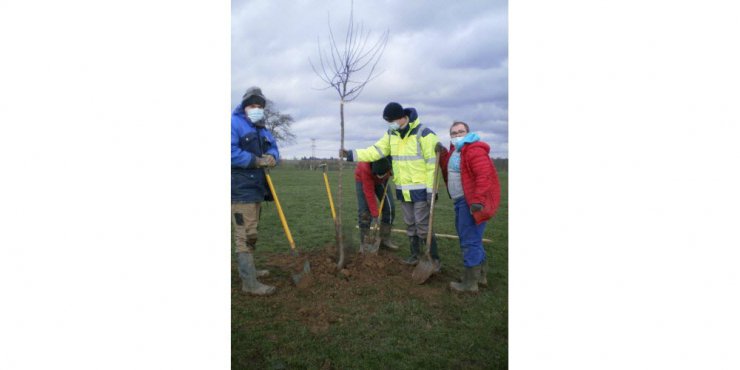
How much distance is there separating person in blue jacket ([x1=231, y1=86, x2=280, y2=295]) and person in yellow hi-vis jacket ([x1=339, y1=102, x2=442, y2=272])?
0.84 metres

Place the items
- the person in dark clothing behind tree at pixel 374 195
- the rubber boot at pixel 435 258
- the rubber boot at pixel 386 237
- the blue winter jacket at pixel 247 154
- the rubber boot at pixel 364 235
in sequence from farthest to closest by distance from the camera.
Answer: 1. the rubber boot at pixel 386 237
2. the rubber boot at pixel 364 235
3. the person in dark clothing behind tree at pixel 374 195
4. the rubber boot at pixel 435 258
5. the blue winter jacket at pixel 247 154

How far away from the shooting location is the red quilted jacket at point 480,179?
145 inches

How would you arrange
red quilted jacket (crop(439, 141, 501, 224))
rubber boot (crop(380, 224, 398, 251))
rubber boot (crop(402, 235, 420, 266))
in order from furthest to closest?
rubber boot (crop(380, 224, 398, 251))
rubber boot (crop(402, 235, 420, 266))
red quilted jacket (crop(439, 141, 501, 224))

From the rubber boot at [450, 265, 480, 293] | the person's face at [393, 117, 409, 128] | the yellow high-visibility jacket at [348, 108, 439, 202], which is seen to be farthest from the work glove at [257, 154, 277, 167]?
the rubber boot at [450, 265, 480, 293]

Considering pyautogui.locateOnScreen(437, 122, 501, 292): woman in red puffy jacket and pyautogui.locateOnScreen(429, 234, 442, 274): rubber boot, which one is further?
pyautogui.locateOnScreen(429, 234, 442, 274): rubber boot

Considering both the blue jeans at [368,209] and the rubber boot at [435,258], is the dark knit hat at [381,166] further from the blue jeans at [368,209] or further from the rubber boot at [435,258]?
the rubber boot at [435,258]

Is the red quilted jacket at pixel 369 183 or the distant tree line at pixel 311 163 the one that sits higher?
the distant tree line at pixel 311 163

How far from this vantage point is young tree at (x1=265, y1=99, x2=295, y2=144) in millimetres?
3506

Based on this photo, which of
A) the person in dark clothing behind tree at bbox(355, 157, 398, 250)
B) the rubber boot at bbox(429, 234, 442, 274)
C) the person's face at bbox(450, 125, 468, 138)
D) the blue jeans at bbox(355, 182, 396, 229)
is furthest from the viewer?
the blue jeans at bbox(355, 182, 396, 229)

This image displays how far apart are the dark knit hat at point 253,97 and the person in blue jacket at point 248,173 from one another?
0.01m

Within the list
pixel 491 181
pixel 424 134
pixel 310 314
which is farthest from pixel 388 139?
pixel 310 314

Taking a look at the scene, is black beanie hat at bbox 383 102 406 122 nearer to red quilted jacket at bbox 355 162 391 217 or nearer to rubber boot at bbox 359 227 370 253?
red quilted jacket at bbox 355 162 391 217

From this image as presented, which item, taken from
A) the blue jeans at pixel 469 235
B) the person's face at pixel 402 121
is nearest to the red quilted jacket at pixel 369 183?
the person's face at pixel 402 121

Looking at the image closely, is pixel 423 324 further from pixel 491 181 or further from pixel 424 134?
pixel 424 134
